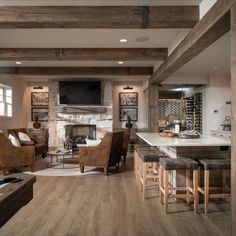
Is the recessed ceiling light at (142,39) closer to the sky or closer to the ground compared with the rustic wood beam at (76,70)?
closer to the sky

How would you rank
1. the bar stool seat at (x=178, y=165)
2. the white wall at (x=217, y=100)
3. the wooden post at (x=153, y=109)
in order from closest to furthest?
1. the bar stool seat at (x=178, y=165)
2. the wooden post at (x=153, y=109)
3. the white wall at (x=217, y=100)

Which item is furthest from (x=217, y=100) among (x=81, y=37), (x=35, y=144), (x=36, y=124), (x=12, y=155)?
(x=36, y=124)

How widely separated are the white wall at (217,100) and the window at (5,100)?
21.4 feet

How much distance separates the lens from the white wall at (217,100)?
328 inches

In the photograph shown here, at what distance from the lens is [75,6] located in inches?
133

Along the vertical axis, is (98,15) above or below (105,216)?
above

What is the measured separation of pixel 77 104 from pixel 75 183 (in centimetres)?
503

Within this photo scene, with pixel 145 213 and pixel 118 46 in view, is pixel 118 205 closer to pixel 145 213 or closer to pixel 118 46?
pixel 145 213

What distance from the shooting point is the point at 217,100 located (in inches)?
329

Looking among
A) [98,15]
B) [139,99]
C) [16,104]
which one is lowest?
[16,104]

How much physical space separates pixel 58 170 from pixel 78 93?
13.3 feet

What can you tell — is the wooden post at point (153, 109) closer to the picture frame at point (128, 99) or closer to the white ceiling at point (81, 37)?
the picture frame at point (128, 99)

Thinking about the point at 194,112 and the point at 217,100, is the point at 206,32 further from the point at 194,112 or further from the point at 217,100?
the point at 194,112

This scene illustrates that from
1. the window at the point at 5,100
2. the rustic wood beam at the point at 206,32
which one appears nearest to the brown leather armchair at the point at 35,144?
the window at the point at 5,100
